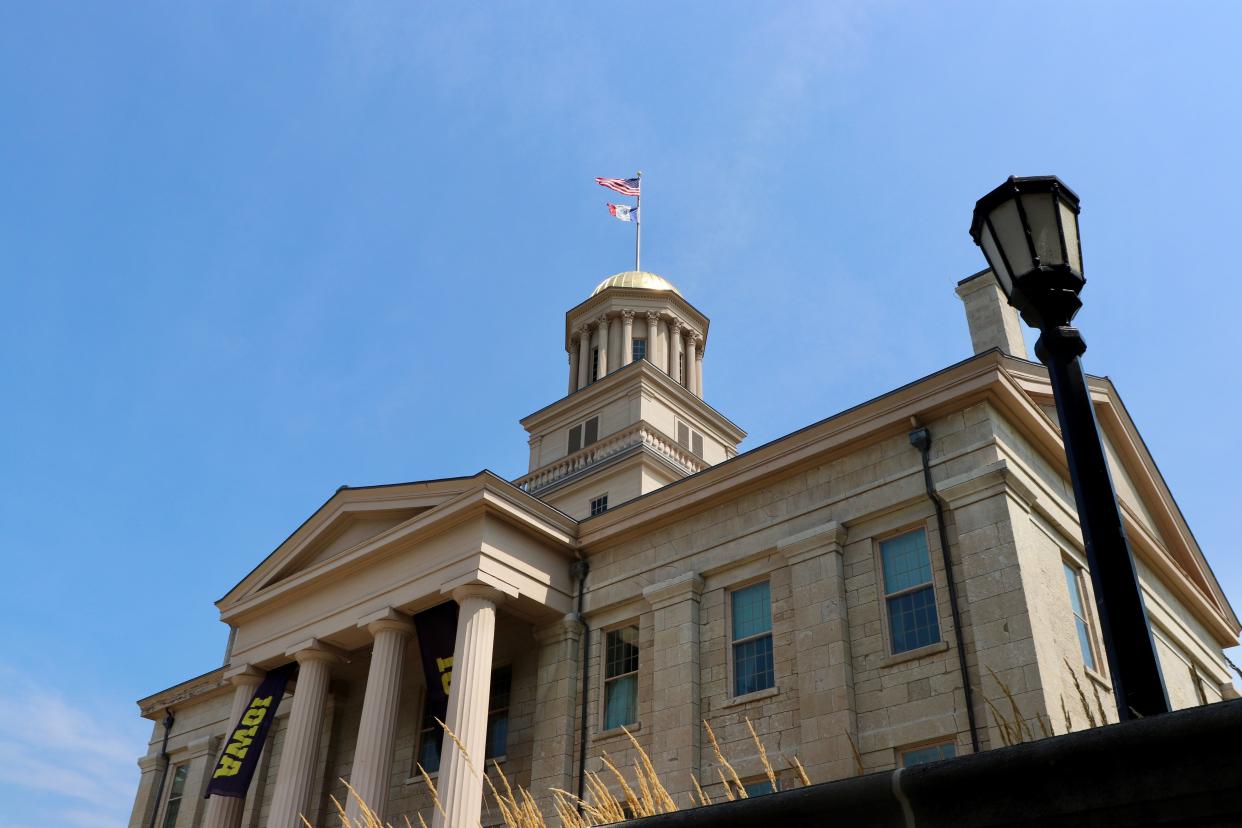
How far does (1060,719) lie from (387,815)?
14.4 m

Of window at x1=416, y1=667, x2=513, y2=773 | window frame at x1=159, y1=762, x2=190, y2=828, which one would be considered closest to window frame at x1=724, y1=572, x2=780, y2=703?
window at x1=416, y1=667, x2=513, y2=773

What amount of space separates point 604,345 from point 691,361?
3.23 metres

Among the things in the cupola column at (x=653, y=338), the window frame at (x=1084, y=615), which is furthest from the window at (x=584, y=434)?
the window frame at (x=1084, y=615)

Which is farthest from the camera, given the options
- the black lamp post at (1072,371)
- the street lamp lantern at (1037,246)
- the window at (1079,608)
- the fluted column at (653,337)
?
the fluted column at (653,337)

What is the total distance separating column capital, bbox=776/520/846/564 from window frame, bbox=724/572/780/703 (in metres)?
0.77

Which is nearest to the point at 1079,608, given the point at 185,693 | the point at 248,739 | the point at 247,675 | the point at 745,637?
the point at 745,637

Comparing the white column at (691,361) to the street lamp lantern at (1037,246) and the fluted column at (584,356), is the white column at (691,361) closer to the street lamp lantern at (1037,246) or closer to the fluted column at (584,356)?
the fluted column at (584,356)

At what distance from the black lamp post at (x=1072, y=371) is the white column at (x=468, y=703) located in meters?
15.5

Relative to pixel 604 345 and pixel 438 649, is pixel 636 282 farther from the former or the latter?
pixel 438 649

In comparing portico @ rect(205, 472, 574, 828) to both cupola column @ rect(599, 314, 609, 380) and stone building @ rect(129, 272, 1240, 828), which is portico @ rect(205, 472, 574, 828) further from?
cupola column @ rect(599, 314, 609, 380)

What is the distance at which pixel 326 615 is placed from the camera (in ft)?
79.2

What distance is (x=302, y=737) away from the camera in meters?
23.2

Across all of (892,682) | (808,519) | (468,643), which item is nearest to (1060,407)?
(892,682)

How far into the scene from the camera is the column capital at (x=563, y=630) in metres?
22.0
